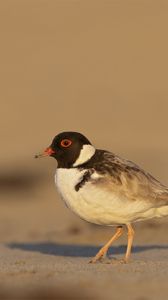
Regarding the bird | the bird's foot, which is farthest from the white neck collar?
the bird's foot

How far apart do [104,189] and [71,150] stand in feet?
2.52

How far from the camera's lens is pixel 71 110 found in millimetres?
32531

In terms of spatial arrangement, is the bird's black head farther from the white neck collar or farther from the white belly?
the white belly

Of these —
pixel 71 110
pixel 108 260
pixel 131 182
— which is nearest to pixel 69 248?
pixel 108 260

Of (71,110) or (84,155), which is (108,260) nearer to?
(84,155)

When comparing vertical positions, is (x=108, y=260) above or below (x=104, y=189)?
below

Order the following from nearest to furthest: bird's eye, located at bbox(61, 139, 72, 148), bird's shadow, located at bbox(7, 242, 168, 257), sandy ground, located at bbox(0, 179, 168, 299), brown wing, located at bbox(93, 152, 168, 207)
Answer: sandy ground, located at bbox(0, 179, 168, 299), brown wing, located at bbox(93, 152, 168, 207), bird's eye, located at bbox(61, 139, 72, 148), bird's shadow, located at bbox(7, 242, 168, 257)

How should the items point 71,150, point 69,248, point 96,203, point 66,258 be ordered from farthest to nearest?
1. point 69,248
2. point 66,258
3. point 71,150
4. point 96,203

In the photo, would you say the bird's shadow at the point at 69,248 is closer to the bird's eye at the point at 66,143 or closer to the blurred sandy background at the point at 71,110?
the blurred sandy background at the point at 71,110

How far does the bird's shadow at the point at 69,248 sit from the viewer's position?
12.3 m

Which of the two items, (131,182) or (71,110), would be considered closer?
(131,182)

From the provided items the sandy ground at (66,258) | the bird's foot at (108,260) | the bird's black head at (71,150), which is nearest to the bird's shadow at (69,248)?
the sandy ground at (66,258)

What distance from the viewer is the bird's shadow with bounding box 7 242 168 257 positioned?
12.3 m

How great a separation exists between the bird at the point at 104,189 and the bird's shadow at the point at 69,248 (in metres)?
1.34
